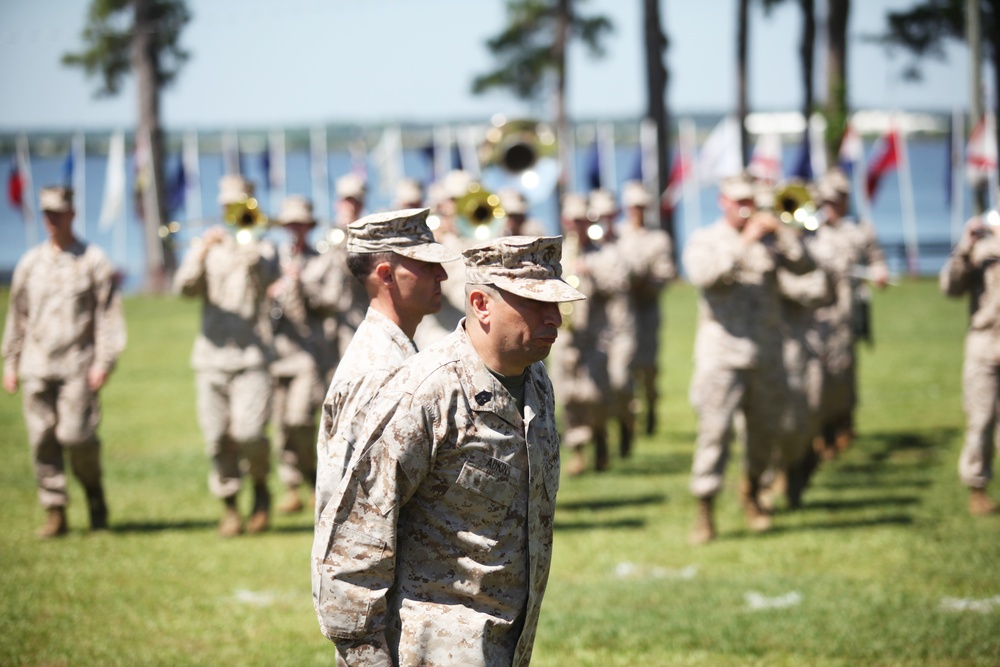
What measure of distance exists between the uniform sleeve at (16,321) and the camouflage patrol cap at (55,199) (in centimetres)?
48

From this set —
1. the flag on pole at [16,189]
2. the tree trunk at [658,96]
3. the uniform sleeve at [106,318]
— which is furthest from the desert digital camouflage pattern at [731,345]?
the flag on pole at [16,189]

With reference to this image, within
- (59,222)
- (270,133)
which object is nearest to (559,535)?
(59,222)

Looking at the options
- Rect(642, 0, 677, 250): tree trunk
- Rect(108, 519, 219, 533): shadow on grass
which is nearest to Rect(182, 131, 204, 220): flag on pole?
Rect(642, 0, 677, 250): tree trunk

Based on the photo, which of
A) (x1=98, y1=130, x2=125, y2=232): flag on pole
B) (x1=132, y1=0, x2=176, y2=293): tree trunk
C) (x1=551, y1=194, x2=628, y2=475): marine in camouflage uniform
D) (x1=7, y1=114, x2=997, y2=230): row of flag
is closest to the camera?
(x1=551, y1=194, x2=628, y2=475): marine in camouflage uniform

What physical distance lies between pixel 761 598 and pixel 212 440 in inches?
169

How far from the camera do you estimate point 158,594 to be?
7.77 m

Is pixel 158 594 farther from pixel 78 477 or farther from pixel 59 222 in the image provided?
pixel 59 222

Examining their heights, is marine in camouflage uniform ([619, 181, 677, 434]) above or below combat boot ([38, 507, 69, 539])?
above

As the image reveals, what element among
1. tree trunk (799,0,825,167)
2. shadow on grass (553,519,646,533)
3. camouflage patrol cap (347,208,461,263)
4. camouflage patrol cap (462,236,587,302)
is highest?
tree trunk (799,0,825,167)

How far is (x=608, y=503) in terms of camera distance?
10.6m

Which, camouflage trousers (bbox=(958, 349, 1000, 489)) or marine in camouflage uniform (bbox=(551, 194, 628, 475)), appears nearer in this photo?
camouflage trousers (bbox=(958, 349, 1000, 489))

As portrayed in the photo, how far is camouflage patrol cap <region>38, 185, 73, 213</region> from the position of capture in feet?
29.1

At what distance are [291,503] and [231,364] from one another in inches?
69.6

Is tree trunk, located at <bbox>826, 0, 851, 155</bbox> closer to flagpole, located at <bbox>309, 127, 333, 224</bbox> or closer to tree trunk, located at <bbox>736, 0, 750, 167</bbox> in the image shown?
tree trunk, located at <bbox>736, 0, 750, 167</bbox>
